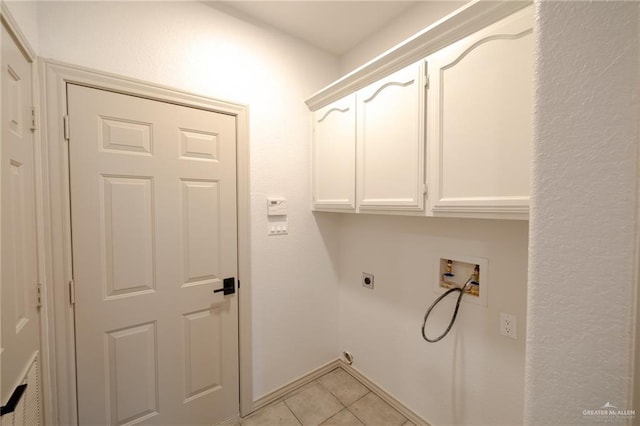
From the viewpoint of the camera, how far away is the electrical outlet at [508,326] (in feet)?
3.90

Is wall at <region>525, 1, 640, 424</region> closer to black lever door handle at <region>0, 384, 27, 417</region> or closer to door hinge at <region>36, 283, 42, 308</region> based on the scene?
black lever door handle at <region>0, 384, 27, 417</region>

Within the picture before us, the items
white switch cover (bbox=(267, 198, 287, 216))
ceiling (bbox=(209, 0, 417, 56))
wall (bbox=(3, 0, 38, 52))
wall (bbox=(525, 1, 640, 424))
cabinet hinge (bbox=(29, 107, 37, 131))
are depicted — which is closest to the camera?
wall (bbox=(525, 1, 640, 424))

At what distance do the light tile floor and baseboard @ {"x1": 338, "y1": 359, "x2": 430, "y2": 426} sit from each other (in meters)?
0.03

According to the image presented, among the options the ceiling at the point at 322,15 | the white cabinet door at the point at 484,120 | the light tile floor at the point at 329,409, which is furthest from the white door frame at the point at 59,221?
the white cabinet door at the point at 484,120

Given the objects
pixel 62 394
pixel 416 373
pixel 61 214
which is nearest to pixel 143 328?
pixel 62 394

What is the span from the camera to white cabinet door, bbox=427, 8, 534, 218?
0.90 metres

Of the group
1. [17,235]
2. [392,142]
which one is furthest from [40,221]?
[392,142]

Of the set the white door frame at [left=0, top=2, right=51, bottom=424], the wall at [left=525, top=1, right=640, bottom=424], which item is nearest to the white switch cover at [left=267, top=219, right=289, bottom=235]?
the white door frame at [left=0, top=2, right=51, bottom=424]

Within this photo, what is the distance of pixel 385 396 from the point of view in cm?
179

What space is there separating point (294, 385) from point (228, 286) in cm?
100

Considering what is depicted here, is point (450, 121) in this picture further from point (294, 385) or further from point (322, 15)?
point (294, 385)

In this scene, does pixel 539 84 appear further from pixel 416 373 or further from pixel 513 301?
pixel 416 373

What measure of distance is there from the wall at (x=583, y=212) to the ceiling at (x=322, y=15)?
58.3 inches

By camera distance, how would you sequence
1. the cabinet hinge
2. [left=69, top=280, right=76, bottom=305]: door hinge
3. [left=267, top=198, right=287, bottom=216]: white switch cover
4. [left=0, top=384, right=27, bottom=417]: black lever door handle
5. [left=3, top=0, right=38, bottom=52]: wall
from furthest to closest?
1. [left=267, top=198, right=287, bottom=216]: white switch cover
2. [left=69, top=280, right=76, bottom=305]: door hinge
3. the cabinet hinge
4. [left=3, top=0, right=38, bottom=52]: wall
5. [left=0, top=384, right=27, bottom=417]: black lever door handle
